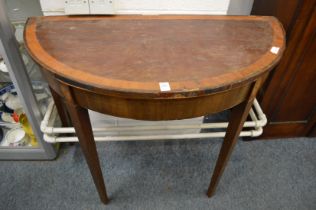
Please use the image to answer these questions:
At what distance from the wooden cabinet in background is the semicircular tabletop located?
0.15 m

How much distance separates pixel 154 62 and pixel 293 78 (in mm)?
795

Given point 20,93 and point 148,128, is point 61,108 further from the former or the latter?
point 148,128

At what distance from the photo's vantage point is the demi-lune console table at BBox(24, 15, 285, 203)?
618mm

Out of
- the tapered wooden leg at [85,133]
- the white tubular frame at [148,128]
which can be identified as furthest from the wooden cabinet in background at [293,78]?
the tapered wooden leg at [85,133]

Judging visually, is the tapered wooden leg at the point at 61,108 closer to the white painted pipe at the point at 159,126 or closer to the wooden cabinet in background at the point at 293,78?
the white painted pipe at the point at 159,126

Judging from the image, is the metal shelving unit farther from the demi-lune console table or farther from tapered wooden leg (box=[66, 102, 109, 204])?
tapered wooden leg (box=[66, 102, 109, 204])

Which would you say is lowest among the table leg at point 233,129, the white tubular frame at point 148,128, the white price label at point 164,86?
the white tubular frame at point 148,128

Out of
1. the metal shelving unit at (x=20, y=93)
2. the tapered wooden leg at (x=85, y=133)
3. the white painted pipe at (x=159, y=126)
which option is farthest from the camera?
the white painted pipe at (x=159, y=126)

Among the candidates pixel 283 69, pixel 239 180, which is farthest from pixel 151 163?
pixel 283 69

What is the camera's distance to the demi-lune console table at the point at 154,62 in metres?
0.62

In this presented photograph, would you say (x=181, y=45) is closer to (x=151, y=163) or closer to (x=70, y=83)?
(x=70, y=83)

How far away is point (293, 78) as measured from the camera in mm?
1168

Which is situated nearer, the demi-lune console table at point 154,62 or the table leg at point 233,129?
the demi-lune console table at point 154,62

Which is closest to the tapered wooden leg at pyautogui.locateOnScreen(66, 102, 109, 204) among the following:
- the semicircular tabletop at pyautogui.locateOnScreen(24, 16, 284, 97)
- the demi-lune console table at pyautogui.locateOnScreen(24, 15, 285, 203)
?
the demi-lune console table at pyautogui.locateOnScreen(24, 15, 285, 203)
